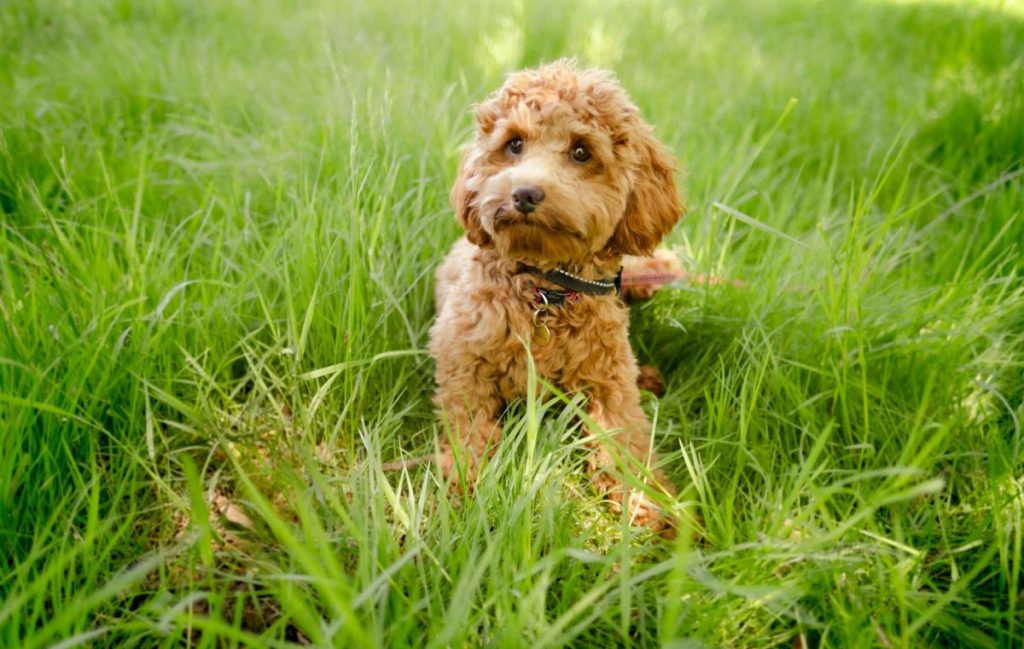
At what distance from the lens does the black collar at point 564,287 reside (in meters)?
2.24

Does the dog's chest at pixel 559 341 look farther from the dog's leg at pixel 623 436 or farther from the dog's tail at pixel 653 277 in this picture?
the dog's tail at pixel 653 277

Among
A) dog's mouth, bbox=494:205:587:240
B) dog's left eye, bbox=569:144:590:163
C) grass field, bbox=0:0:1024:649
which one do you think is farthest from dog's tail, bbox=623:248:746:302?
dog's mouth, bbox=494:205:587:240

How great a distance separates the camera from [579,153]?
7.22 ft

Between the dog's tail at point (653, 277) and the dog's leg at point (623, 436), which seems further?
the dog's tail at point (653, 277)

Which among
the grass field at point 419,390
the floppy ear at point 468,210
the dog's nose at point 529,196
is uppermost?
the dog's nose at point 529,196

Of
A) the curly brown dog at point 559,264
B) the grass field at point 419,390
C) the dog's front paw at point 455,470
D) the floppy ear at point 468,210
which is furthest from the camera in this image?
the floppy ear at point 468,210

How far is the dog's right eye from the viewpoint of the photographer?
7.37 feet

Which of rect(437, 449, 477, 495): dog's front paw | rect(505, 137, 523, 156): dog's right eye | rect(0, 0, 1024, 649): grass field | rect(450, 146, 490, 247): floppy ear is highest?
rect(505, 137, 523, 156): dog's right eye

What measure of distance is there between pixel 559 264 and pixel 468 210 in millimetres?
355

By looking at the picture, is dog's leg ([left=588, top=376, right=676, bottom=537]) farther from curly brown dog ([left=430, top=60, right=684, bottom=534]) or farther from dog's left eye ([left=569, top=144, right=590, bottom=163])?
dog's left eye ([left=569, top=144, right=590, bottom=163])

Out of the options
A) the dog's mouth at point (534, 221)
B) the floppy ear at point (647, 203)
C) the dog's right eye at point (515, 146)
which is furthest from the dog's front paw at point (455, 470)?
the dog's right eye at point (515, 146)

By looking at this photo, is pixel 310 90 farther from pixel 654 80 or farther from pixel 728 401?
pixel 728 401

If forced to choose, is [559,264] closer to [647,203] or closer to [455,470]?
[647,203]

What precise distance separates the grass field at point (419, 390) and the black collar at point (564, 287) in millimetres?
415
